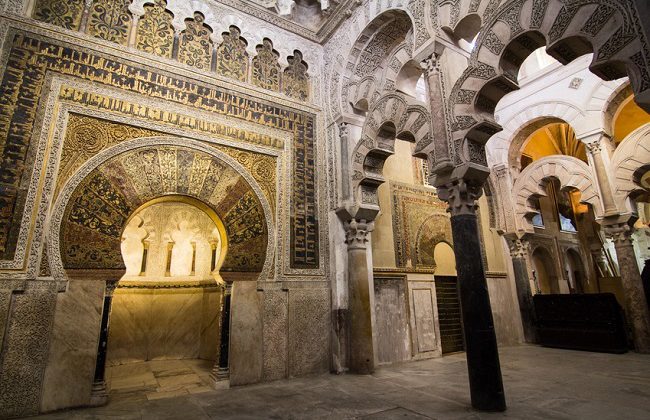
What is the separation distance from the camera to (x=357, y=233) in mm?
5617

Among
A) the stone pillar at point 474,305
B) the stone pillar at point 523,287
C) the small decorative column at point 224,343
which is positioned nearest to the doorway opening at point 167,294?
the small decorative column at point 224,343

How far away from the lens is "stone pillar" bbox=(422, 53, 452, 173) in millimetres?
4020

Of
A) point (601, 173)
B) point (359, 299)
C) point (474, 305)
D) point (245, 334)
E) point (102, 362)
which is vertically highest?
point (601, 173)

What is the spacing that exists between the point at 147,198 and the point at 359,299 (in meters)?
3.32

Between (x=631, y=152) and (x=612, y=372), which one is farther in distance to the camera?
(x=631, y=152)

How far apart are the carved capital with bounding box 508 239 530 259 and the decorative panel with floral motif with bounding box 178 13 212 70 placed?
7878 mm

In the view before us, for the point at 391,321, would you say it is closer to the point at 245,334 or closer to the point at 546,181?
the point at 245,334

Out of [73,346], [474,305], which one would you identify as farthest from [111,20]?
[474,305]

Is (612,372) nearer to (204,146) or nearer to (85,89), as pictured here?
(204,146)

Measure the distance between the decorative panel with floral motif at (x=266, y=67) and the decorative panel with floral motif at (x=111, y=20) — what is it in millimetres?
1905

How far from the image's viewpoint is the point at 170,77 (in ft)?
16.6

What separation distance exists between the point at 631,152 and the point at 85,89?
370 inches

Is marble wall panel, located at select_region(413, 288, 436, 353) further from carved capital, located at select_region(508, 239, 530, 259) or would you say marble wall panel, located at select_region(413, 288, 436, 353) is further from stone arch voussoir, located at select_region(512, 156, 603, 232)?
stone arch voussoir, located at select_region(512, 156, 603, 232)

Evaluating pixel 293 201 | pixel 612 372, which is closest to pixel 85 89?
pixel 293 201
